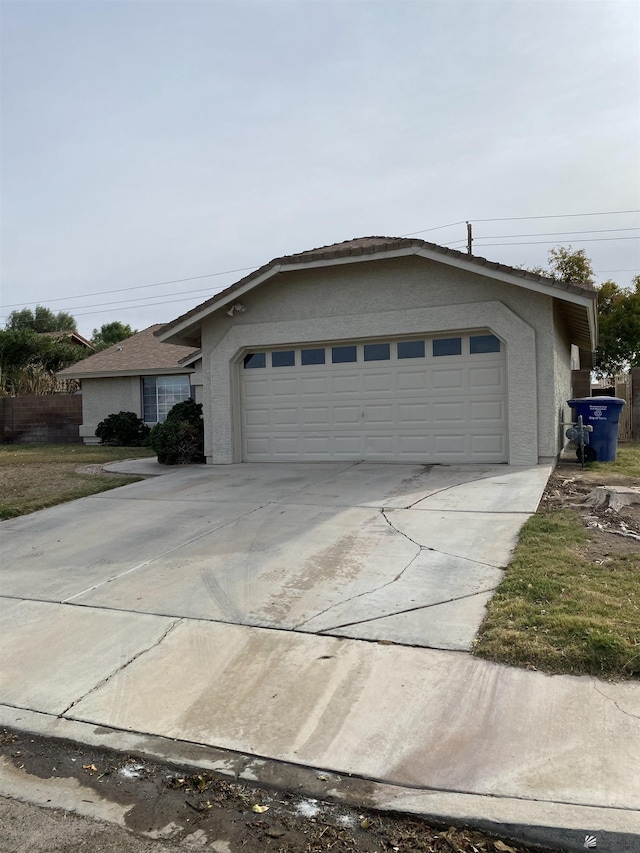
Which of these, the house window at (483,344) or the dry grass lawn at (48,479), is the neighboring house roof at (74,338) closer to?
the dry grass lawn at (48,479)

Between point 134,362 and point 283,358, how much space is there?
36.3 feet

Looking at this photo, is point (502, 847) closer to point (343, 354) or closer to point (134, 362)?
point (343, 354)

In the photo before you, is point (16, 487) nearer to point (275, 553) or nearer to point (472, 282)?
point (275, 553)

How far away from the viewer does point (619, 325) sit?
2989cm

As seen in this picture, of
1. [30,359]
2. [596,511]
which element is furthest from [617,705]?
[30,359]

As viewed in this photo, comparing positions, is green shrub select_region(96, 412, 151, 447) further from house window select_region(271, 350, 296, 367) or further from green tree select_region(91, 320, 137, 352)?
green tree select_region(91, 320, 137, 352)

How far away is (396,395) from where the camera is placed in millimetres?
12844

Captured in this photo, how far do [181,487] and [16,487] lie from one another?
311 cm

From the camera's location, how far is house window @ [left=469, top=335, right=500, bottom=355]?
12.1m

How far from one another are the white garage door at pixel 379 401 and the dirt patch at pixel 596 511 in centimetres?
167

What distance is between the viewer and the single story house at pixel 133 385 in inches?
889

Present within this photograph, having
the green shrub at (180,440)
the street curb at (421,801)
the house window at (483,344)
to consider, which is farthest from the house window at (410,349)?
the street curb at (421,801)

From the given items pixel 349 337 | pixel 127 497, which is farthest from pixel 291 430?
pixel 127 497

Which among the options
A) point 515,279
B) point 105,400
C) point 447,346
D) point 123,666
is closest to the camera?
point 123,666
